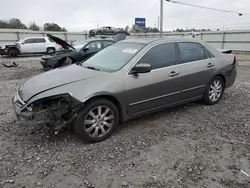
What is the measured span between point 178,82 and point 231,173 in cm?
186

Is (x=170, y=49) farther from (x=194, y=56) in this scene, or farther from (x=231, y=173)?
(x=231, y=173)

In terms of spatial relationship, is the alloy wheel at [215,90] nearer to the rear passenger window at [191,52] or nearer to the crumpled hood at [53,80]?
the rear passenger window at [191,52]

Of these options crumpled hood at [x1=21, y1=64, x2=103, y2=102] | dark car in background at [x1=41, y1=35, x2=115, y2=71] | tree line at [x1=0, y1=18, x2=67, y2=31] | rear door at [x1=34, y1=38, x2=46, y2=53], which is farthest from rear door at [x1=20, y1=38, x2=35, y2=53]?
tree line at [x1=0, y1=18, x2=67, y2=31]

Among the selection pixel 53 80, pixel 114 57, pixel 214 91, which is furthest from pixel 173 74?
pixel 53 80

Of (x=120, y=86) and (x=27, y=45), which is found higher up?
(x=27, y=45)

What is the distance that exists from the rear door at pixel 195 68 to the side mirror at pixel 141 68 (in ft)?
3.12

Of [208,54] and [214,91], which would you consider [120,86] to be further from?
[214,91]

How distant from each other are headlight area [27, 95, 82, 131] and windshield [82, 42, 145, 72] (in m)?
0.90

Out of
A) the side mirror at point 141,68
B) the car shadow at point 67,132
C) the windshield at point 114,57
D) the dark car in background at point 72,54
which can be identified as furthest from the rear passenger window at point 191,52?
the dark car in background at point 72,54

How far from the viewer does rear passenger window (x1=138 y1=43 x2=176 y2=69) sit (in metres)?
3.66

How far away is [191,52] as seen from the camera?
4297 mm

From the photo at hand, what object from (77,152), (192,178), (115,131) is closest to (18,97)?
(77,152)

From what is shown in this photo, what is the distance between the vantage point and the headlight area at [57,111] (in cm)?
288

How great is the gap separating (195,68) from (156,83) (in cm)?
108
